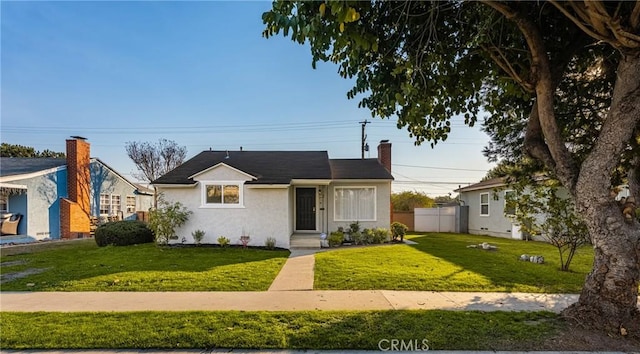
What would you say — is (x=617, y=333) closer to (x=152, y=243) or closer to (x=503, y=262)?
(x=503, y=262)

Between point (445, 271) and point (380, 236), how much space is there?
609 centimetres

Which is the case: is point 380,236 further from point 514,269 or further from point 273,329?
point 273,329

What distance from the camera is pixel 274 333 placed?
4316 mm

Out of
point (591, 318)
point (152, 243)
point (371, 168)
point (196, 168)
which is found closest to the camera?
point (591, 318)

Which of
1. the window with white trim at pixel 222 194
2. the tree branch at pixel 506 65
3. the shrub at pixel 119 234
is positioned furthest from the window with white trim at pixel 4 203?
the tree branch at pixel 506 65

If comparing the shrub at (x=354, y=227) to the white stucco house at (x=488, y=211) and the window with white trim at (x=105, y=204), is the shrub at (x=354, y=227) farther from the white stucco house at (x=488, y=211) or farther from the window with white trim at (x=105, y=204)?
the window with white trim at (x=105, y=204)

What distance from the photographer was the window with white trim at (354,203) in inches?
617

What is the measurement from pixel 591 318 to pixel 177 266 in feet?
30.8

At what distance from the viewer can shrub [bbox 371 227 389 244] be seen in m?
14.4

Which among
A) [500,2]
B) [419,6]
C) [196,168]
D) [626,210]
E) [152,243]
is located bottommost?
[152,243]

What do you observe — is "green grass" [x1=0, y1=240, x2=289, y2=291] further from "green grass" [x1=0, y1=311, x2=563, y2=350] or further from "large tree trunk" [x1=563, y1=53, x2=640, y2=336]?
"large tree trunk" [x1=563, y1=53, x2=640, y2=336]

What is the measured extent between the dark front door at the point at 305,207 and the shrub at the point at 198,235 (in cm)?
479

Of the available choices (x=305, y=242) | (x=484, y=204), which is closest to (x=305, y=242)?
(x=305, y=242)

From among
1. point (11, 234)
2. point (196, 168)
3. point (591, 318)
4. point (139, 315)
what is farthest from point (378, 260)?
point (11, 234)
